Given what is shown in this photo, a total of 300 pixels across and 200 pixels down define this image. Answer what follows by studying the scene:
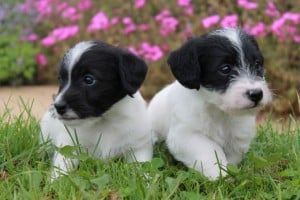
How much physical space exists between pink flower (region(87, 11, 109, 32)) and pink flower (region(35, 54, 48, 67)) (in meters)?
1.00

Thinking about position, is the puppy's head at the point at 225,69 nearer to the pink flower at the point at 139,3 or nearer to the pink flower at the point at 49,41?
the pink flower at the point at 139,3

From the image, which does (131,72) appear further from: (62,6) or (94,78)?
(62,6)

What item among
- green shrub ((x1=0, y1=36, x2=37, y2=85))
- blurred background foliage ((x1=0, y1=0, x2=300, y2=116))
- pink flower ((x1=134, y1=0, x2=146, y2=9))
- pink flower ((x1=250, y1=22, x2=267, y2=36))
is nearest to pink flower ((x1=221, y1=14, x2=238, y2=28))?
blurred background foliage ((x1=0, y1=0, x2=300, y2=116))

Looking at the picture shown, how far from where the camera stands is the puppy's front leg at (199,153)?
14.3ft

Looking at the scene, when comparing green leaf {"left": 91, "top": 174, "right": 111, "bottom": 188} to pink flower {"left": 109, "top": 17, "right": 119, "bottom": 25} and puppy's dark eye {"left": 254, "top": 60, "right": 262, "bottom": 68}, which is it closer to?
puppy's dark eye {"left": 254, "top": 60, "right": 262, "bottom": 68}

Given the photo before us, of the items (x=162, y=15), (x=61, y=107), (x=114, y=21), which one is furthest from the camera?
(x=114, y=21)

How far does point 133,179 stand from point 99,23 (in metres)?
5.83

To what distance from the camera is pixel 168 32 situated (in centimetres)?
902

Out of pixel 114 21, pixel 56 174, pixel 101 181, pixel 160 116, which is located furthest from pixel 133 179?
pixel 114 21

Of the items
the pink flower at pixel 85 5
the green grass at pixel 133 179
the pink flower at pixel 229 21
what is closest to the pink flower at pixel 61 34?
the pink flower at pixel 85 5

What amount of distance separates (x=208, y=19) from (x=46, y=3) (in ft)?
11.9

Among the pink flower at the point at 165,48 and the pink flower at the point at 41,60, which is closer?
the pink flower at the point at 165,48

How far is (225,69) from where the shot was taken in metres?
4.29

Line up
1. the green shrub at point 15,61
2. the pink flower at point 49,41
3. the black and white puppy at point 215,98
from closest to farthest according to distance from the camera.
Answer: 1. the black and white puppy at point 215,98
2. the green shrub at point 15,61
3. the pink flower at point 49,41
